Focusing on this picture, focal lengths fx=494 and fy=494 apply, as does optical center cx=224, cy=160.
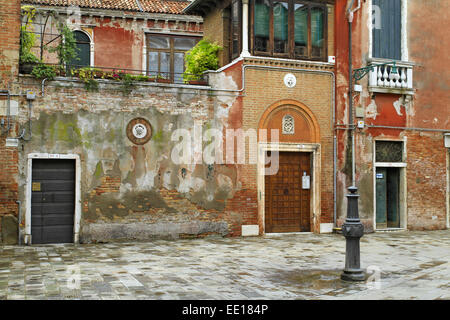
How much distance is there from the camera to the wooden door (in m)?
14.6

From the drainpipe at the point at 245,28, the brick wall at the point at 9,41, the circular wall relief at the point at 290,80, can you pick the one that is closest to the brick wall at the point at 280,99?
the circular wall relief at the point at 290,80

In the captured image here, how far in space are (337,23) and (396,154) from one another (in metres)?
4.62

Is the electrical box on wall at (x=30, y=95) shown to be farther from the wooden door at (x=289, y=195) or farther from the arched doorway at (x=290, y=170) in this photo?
the wooden door at (x=289, y=195)

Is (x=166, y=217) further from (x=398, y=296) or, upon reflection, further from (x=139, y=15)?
(x=139, y=15)

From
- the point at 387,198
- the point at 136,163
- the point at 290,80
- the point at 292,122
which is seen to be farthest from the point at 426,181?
the point at 136,163

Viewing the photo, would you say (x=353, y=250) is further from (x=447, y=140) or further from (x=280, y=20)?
(x=447, y=140)

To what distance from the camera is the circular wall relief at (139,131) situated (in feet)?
43.0

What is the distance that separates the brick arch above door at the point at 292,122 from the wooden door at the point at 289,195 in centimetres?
51

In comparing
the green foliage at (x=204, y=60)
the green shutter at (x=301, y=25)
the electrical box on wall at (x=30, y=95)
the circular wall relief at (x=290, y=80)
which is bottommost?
the electrical box on wall at (x=30, y=95)

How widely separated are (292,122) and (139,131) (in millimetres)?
4655

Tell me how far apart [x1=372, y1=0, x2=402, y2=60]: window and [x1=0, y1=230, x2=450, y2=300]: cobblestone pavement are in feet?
20.6

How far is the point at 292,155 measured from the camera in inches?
586

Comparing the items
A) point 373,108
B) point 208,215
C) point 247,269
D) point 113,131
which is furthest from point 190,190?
point 373,108

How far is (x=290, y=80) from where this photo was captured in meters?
14.9
